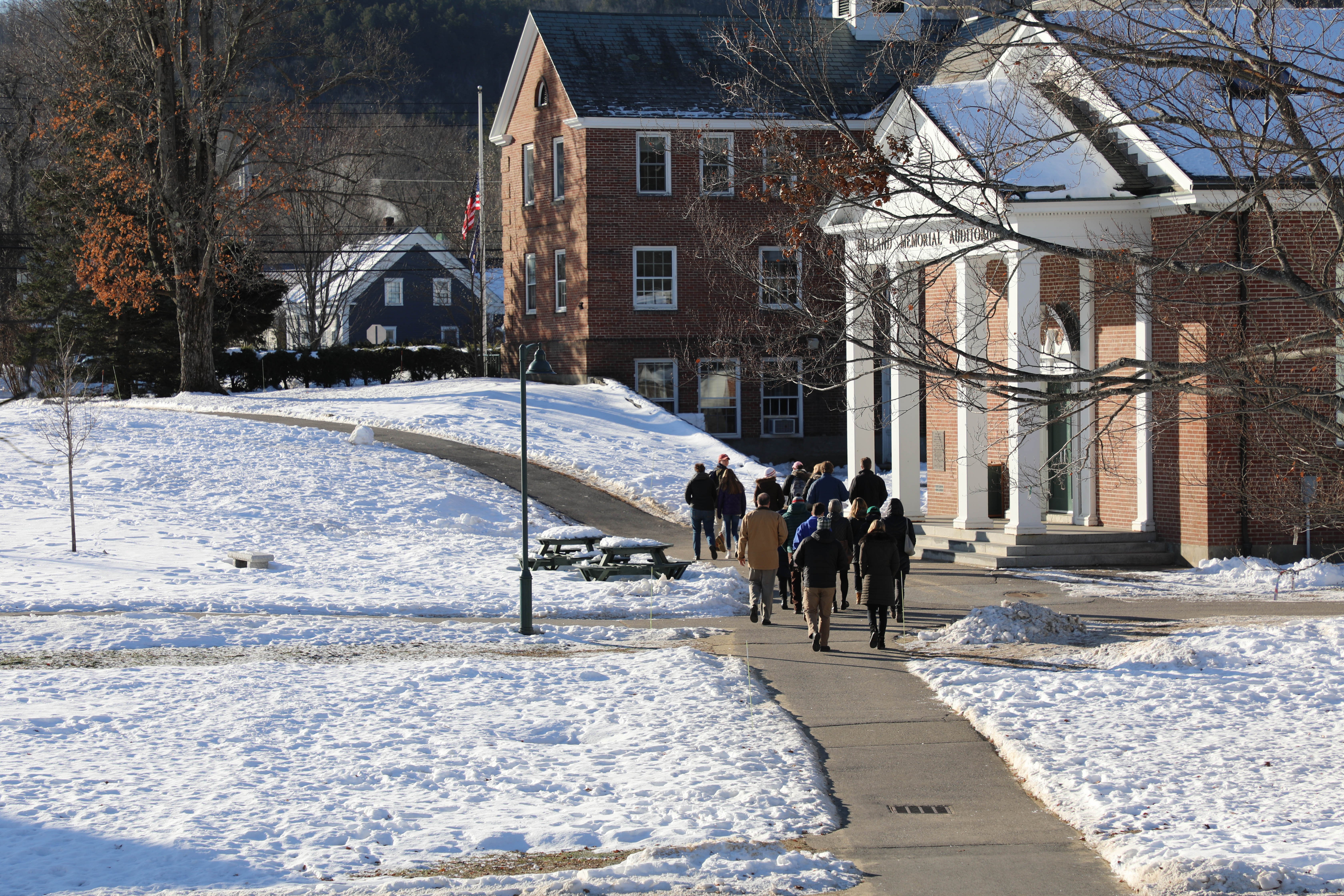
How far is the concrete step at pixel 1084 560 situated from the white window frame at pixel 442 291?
52.8m

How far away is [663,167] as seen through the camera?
36906 mm

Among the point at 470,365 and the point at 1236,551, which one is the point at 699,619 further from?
the point at 470,365

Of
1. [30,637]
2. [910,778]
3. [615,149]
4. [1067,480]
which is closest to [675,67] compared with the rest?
[615,149]

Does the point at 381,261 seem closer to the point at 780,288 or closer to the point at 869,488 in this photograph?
the point at 780,288

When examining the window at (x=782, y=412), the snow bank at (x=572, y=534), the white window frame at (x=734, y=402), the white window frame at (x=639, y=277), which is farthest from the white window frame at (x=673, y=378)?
the snow bank at (x=572, y=534)

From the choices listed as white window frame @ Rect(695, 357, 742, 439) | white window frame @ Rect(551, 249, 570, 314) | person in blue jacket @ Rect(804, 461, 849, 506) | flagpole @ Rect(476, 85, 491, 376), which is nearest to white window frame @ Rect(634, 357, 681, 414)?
white window frame @ Rect(695, 357, 742, 439)

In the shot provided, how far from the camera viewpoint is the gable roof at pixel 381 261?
201 ft

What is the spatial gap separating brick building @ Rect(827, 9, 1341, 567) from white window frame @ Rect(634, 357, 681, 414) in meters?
14.7

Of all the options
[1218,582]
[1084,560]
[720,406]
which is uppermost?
[720,406]

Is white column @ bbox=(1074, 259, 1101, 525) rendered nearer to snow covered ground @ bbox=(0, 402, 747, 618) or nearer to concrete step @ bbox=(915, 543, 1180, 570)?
concrete step @ bbox=(915, 543, 1180, 570)

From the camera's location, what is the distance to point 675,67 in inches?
1481

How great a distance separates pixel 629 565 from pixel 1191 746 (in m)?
9.81

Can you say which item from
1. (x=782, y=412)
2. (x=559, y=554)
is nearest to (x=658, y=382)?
(x=782, y=412)

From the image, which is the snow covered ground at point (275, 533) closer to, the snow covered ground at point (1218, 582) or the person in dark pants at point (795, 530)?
the person in dark pants at point (795, 530)
